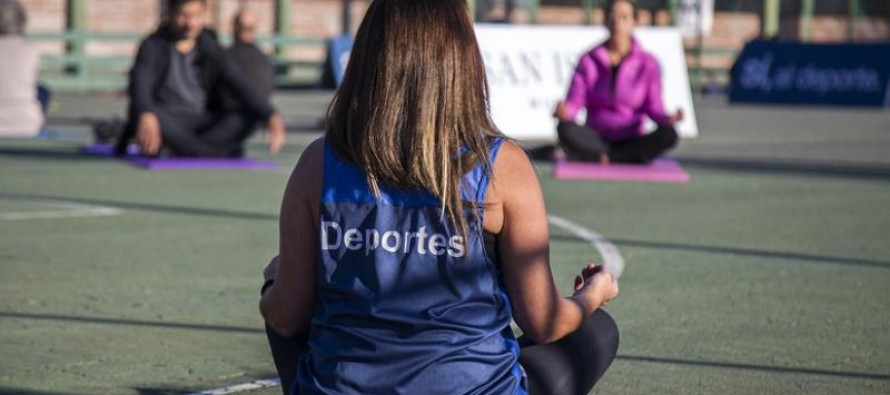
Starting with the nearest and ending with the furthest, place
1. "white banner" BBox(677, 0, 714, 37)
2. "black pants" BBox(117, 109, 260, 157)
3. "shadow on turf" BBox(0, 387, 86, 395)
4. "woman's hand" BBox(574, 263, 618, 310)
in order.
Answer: "woman's hand" BBox(574, 263, 618, 310) < "shadow on turf" BBox(0, 387, 86, 395) < "black pants" BBox(117, 109, 260, 157) < "white banner" BBox(677, 0, 714, 37)

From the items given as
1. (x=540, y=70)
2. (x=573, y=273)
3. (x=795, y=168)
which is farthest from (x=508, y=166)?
(x=540, y=70)

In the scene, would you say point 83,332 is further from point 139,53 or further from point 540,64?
point 540,64

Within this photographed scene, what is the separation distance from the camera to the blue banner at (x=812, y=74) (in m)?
28.5

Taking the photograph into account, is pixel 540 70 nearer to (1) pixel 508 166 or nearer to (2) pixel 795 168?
(2) pixel 795 168

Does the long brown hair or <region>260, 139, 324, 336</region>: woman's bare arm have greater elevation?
the long brown hair

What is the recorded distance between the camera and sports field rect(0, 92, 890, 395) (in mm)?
6172

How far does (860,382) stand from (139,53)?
9.39 metres

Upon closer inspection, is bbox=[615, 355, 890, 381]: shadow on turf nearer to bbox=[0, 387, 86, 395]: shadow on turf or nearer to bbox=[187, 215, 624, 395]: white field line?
bbox=[187, 215, 624, 395]: white field line

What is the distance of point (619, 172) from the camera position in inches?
553

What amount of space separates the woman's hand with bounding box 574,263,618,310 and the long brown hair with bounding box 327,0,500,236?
0.45m

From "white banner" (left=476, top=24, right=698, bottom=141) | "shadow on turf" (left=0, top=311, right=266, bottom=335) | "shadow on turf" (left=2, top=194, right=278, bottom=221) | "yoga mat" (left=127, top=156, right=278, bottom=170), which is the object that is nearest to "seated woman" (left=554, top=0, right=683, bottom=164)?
"yoga mat" (left=127, top=156, right=278, bottom=170)

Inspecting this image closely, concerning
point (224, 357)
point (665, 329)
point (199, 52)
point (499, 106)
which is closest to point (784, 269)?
point (665, 329)

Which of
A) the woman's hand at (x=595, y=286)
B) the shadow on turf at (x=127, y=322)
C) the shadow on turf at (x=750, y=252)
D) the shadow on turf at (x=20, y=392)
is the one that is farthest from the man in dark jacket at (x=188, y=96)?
the woman's hand at (x=595, y=286)

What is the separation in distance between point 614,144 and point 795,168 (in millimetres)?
1998
